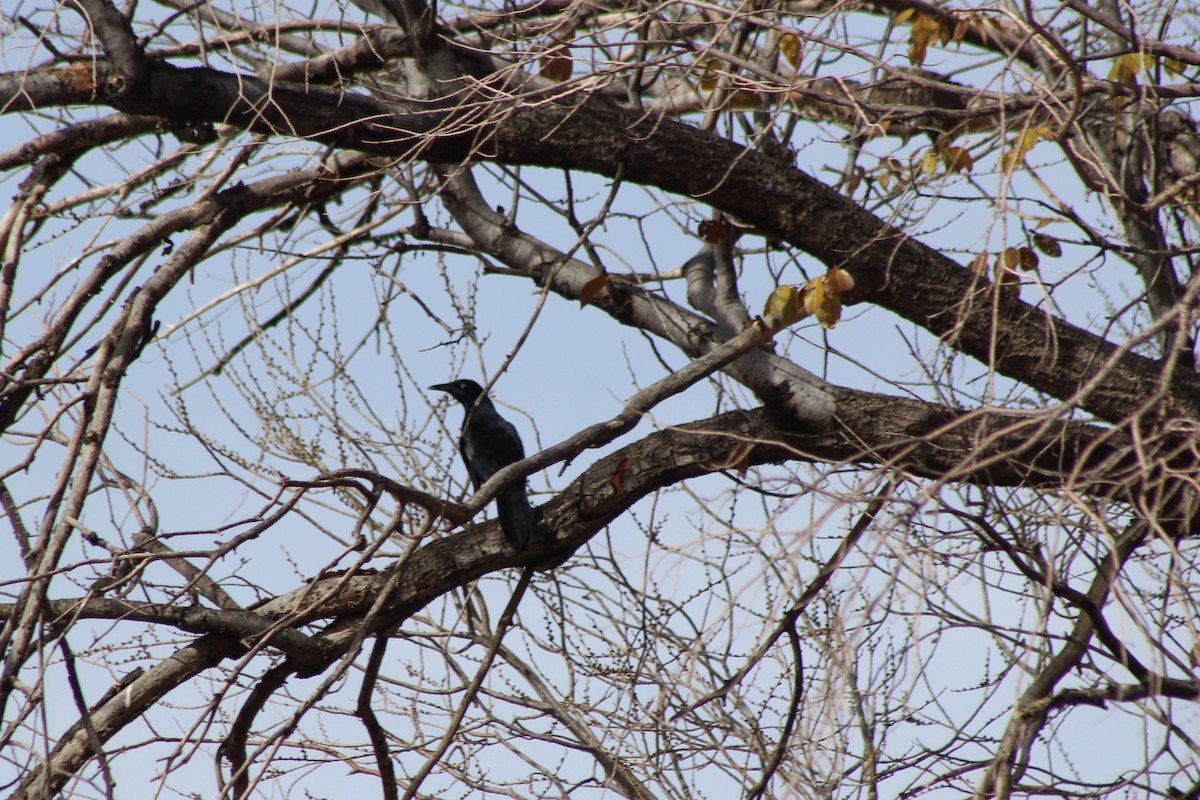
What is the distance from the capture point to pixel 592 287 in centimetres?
416

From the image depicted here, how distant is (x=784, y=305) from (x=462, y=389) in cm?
270

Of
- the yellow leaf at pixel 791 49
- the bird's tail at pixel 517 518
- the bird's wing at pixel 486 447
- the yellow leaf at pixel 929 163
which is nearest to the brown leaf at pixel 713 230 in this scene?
the yellow leaf at pixel 791 49

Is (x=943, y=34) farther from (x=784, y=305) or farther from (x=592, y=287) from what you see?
(x=592, y=287)

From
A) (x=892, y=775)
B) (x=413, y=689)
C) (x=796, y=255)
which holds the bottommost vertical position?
(x=892, y=775)

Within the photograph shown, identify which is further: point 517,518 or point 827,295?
point 517,518

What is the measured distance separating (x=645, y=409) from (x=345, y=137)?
4.48ft

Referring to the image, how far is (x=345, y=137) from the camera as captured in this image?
12.8 feet

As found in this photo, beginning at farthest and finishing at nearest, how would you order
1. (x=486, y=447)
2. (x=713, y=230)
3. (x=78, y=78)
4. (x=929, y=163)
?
1. (x=486, y=447)
2. (x=713, y=230)
3. (x=929, y=163)
4. (x=78, y=78)

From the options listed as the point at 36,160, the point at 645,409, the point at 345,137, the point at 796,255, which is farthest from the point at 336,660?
the point at 796,255

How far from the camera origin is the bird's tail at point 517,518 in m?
3.78

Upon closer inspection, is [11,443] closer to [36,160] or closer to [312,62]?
[36,160]

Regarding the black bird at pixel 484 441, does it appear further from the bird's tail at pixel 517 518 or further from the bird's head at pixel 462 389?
the bird's tail at pixel 517 518

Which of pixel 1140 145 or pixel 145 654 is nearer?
pixel 1140 145

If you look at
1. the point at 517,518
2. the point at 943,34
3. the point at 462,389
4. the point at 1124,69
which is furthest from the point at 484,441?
the point at 1124,69
